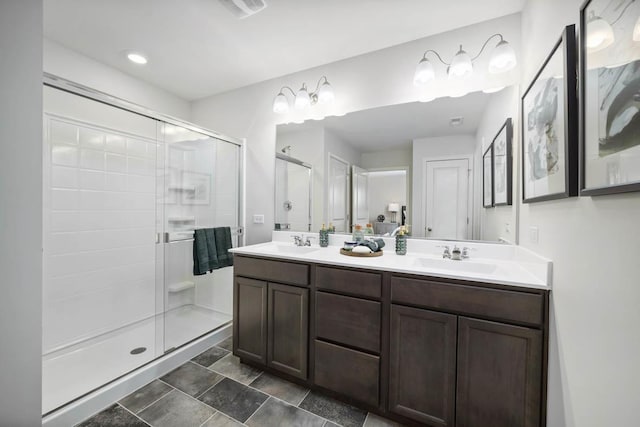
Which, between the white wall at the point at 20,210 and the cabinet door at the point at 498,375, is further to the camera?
the cabinet door at the point at 498,375

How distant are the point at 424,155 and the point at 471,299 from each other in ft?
3.56

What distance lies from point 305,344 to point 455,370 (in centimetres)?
88

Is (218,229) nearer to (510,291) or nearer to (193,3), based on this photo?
(193,3)

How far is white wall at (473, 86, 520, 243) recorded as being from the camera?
5.25 feet

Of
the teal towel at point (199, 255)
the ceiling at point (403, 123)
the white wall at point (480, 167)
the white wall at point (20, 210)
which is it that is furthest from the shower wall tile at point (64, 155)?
the white wall at point (480, 167)

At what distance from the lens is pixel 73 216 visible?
2.19 metres

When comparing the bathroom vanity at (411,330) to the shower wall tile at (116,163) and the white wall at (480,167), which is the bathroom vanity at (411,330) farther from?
the shower wall tile at (116,163)

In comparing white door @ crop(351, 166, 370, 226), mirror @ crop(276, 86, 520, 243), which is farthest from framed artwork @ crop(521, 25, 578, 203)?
white door @ crop(351, 166, 370, 226)

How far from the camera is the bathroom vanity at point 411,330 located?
46.8 inches

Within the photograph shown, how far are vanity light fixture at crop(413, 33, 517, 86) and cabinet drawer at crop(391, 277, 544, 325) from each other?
135cm

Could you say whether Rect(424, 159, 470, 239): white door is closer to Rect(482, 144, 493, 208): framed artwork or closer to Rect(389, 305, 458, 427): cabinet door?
Rect(482, 144, 493, 208): framed artwork

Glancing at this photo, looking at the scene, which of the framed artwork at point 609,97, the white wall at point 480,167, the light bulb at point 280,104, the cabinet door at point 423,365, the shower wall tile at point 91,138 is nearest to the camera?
the framed artwork at point 609,97

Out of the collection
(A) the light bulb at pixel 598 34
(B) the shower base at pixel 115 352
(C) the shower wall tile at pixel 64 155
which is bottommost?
(B) the shower base at pixel 115 352

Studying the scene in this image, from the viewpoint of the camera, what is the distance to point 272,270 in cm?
183
